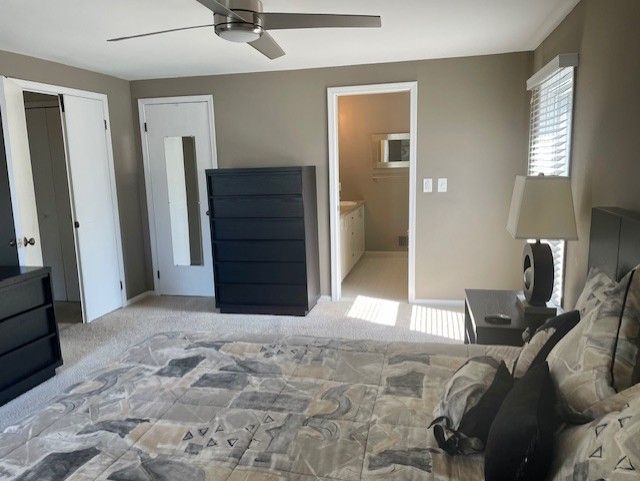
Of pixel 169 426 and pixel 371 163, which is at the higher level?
pixel 371 163

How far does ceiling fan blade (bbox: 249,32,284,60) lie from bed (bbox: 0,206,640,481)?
160cm

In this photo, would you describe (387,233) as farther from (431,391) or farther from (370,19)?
(431,391)

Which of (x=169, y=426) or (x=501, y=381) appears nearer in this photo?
(x=501, y=381)

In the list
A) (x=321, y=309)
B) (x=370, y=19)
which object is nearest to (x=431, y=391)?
(x=370, y=19)

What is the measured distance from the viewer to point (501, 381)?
1.44 metres

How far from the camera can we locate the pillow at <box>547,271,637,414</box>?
122cm

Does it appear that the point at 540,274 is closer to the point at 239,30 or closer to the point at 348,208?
the point at 239,30

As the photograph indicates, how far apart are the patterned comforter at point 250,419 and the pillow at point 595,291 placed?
42 centimetres

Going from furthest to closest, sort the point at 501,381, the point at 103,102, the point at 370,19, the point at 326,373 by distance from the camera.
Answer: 1. the point at 103,102
2. the point at 370,19
3. the point at 326,373
4. the point at 501,381

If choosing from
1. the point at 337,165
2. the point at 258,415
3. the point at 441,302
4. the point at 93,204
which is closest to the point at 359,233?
the point at 337,165

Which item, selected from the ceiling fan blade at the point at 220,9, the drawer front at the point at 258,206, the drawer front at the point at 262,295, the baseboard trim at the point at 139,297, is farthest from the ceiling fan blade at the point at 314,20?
the baseboard trim at the point at 139,297

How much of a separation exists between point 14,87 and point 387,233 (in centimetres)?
484

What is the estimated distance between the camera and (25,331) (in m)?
3.04

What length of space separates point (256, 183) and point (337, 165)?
86 centimetres
